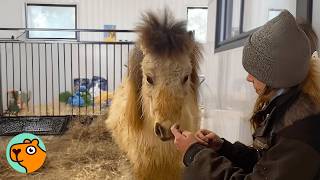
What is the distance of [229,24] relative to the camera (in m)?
2.27

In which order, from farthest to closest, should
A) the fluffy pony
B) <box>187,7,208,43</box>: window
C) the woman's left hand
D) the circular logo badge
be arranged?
<box>187,7,208,43</box>: window < the circular logo badge < the fluffy pony < the woman's left hand

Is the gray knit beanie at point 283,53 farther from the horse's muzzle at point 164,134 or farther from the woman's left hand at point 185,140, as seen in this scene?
the horse's muzzle at point 164,134

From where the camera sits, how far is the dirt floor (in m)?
2.00

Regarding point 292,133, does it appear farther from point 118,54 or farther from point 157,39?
point 118,54

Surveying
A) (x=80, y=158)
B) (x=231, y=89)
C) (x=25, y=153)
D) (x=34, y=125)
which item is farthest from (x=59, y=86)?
(x=231, y=89)

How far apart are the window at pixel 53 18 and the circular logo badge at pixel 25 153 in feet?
13.0

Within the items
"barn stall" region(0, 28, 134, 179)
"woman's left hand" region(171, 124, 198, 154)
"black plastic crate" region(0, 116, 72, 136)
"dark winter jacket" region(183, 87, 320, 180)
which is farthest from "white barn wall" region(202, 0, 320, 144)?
"black plastic crate" region(0, 116, 72, 136)

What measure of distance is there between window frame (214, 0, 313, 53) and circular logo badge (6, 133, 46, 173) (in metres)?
1.31

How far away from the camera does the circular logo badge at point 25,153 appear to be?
1.82 meters

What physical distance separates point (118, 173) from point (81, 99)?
3.15 metres

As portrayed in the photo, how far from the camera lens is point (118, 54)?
569 cm

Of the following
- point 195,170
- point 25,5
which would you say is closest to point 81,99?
point 25,5

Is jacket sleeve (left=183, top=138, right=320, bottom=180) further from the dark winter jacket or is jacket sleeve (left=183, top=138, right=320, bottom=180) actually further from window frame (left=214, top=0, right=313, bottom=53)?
window frame (left=214, top=0, right=313, bottom=53)

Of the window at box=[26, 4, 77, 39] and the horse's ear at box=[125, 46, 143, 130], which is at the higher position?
the window at box=[26, 4, 77, 39]
